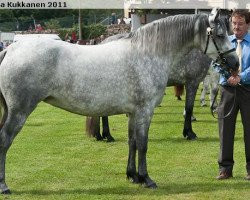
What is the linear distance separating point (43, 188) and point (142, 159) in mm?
1347

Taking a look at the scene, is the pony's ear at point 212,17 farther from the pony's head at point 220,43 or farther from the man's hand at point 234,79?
the man's hand at point 234,79

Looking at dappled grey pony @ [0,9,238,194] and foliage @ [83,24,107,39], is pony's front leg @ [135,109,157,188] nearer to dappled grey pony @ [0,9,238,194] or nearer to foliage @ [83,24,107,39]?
dappled grey pony @ [0,9,238,194]

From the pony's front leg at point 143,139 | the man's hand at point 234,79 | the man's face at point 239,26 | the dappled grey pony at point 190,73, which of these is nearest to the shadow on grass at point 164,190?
the pony's front leg at point 143,139

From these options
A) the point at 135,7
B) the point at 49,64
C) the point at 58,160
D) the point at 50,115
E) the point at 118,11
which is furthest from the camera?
the point at 118,11

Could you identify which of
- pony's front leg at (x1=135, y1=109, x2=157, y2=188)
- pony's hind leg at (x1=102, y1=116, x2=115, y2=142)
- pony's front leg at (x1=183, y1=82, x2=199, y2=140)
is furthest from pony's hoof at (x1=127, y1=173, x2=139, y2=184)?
pony's front leg at (x1=183, y1=82, x2=199, y2=140)

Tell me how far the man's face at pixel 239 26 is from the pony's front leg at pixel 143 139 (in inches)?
62.0

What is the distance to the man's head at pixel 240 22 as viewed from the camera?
7273mm

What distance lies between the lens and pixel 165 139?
11.2 meters

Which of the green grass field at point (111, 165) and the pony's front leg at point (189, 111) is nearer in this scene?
the green grass field at point (111, 165)

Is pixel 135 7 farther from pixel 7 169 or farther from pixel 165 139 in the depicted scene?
pixel 7 169

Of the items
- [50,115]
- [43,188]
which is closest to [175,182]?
[43,188]

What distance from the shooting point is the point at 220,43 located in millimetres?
7082

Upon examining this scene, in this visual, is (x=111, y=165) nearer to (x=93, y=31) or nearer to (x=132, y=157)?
(x=132, y=157)

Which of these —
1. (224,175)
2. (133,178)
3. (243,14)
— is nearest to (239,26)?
(243,14)
